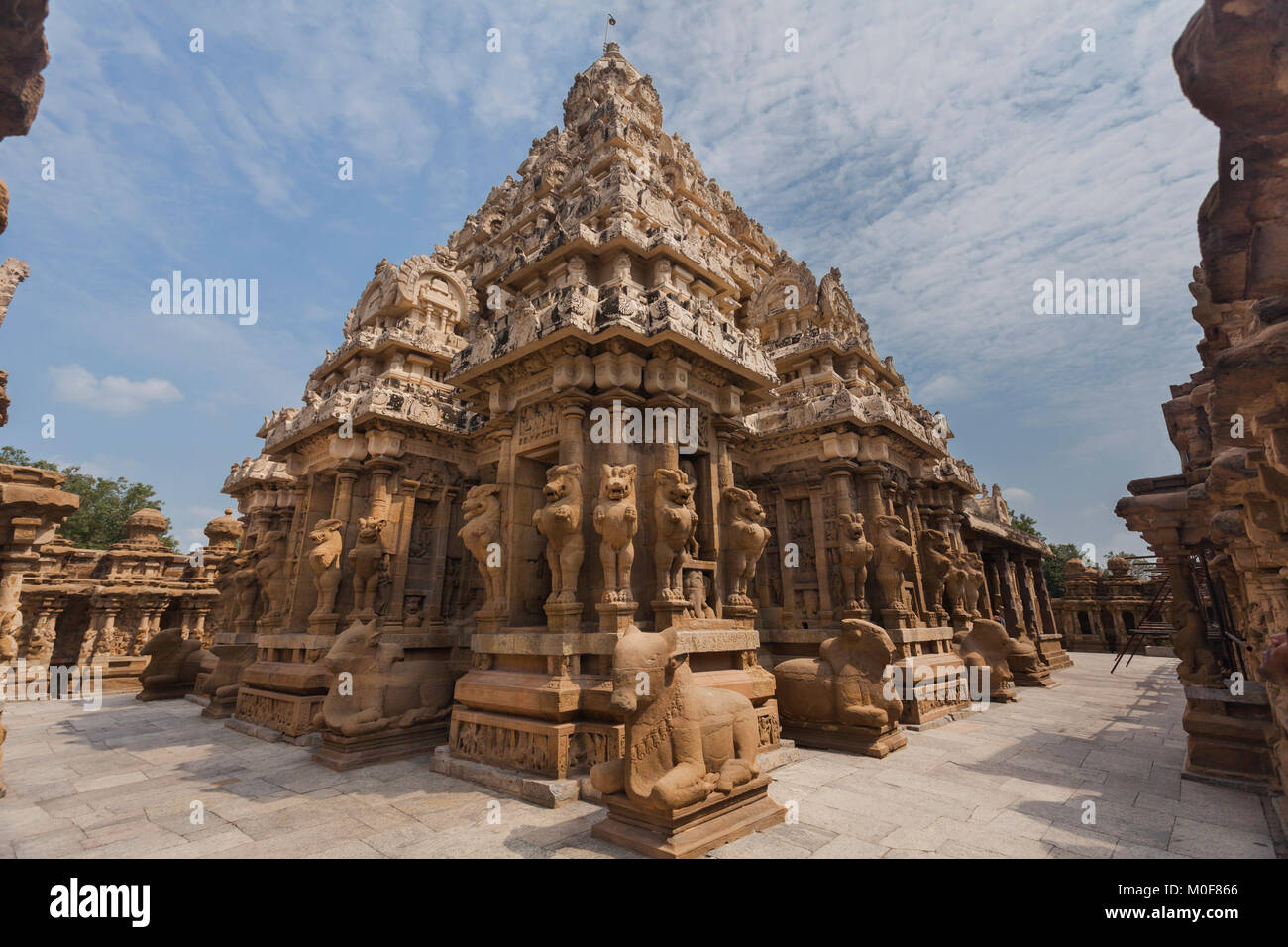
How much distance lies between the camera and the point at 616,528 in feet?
23.0

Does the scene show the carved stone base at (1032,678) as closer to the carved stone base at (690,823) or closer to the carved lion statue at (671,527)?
the carved lion statue at (671,527)

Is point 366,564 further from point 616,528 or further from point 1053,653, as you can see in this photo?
point 1053,653

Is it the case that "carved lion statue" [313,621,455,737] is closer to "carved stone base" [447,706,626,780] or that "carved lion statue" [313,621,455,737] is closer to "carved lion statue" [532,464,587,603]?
"carved stone base" [447,706,626,780]

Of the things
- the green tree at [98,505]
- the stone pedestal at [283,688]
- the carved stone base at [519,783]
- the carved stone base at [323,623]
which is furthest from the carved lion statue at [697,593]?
the green tree at [98,505]

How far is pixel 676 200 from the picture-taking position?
1535cm

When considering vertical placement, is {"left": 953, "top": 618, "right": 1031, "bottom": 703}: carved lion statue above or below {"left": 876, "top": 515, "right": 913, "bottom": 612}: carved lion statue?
below

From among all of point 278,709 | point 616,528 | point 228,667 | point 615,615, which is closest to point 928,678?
point 615,615

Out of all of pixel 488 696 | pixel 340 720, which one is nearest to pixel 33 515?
pixel 340 720

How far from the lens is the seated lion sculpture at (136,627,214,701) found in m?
15.6

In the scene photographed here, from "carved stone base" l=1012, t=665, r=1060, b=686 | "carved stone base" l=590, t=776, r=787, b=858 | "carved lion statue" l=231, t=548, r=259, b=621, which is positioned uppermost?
"carved lion statue" l=231, t=548, r=259, b=621

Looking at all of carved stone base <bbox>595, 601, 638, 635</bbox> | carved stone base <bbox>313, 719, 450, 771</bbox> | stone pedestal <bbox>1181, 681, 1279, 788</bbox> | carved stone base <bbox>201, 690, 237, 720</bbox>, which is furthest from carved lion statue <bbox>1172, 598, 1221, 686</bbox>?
carved stone base <bbox>201, 690, 237, 720</bbox>

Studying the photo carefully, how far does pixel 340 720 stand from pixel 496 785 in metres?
3.15

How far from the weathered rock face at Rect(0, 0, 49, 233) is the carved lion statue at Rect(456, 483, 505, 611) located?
5800mm

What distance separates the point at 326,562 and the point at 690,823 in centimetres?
879
